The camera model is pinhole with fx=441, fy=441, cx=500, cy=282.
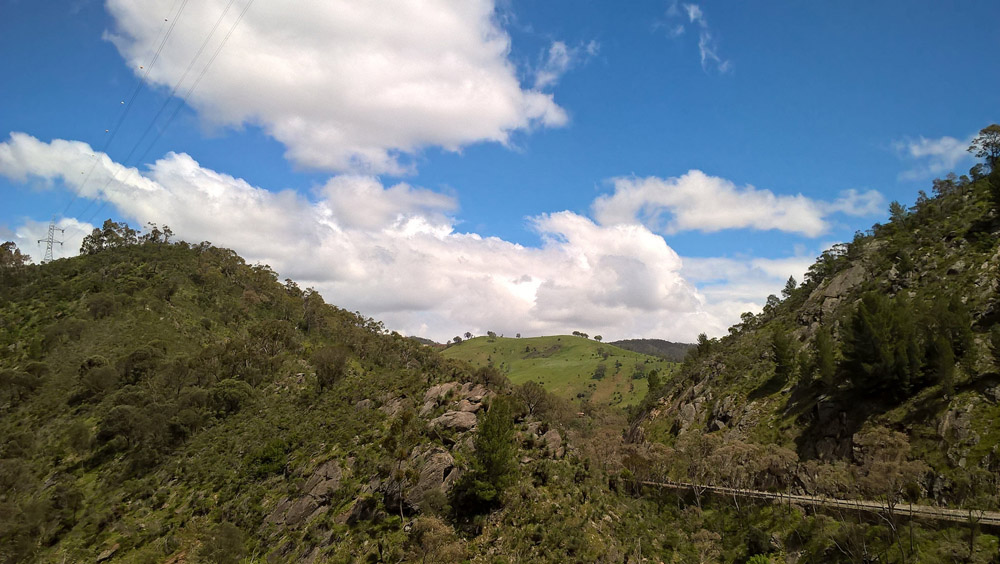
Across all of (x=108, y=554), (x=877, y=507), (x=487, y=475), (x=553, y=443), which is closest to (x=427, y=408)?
(x=553, y=443)

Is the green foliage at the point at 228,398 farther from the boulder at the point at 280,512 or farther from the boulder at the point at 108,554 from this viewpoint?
the boulder at the point at 280,512

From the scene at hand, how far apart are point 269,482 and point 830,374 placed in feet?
294

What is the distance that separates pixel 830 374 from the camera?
239 feet

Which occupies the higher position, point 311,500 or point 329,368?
point 329,368

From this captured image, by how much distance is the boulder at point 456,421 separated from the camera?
6218cm

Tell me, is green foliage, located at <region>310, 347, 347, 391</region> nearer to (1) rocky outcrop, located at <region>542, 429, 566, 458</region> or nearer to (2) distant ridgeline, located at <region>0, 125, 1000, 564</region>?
(2) distant ridgeline, located at <region>0, 125, 1000, 564</region>

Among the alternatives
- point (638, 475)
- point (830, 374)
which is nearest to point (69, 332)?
point (638, 475)

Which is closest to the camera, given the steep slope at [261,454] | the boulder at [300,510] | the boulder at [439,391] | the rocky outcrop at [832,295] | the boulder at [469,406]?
the steep slope at [261,454]

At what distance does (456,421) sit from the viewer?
6281cm

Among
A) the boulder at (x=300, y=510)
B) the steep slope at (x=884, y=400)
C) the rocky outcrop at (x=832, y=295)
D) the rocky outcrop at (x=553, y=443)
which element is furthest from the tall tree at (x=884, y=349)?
the boulder at (x=300, y=510)

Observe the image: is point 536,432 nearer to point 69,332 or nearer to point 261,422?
point 261,422

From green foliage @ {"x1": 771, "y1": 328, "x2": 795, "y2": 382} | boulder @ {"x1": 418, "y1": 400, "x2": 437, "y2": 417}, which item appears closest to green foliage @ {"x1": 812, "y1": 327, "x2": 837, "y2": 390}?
green foliage @ {"x1": 771, "y1": 328, "x2": 795, "y2": 382}

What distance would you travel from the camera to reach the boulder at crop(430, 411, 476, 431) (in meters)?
62.2

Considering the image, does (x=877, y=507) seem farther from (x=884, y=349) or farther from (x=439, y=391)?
(x=439, y=391)
